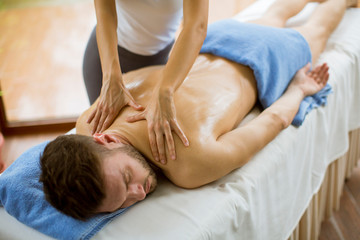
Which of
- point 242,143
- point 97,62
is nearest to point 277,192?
point 242,143

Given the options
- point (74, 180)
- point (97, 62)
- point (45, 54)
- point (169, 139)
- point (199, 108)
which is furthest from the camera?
point (45, 54)

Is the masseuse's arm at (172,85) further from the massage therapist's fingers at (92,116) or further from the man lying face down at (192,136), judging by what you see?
the massage therapist's fingers at (92,116)

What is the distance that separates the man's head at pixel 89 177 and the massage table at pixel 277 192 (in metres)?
0.07

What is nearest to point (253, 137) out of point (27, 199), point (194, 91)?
point (194, 91)

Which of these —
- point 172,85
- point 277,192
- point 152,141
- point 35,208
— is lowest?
point 277,192

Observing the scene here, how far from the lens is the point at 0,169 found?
72.1 inches

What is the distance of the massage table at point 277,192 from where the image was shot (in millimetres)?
1053

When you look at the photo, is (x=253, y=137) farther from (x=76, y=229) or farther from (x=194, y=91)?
(x=76, y=229)

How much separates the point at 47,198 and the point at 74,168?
4.8 inches

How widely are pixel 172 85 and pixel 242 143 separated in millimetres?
283

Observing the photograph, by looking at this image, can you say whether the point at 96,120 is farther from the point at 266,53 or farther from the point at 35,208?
the point at 266,53

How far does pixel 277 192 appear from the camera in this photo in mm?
1304

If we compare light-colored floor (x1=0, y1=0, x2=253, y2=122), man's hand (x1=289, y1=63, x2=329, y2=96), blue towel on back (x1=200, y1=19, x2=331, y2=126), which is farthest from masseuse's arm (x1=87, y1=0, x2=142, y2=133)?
light-colored floor (x1=0, y1=0, x2=253, y2=122)

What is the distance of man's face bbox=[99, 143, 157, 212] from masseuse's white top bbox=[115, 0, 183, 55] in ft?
2.12
